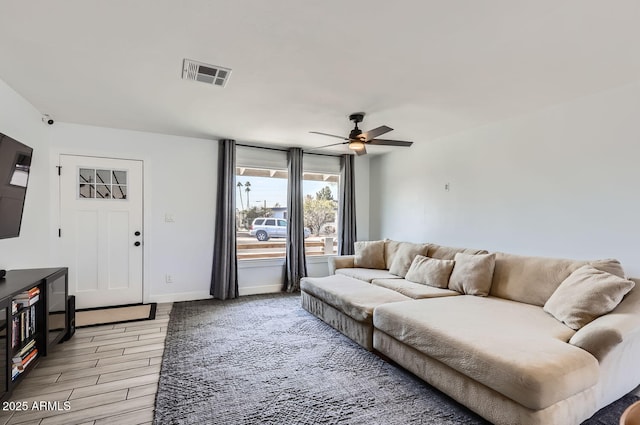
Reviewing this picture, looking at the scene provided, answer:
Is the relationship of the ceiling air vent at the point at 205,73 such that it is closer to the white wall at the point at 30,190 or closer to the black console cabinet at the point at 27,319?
the white wall at the point at 30,190

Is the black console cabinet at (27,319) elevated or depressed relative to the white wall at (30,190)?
depressed

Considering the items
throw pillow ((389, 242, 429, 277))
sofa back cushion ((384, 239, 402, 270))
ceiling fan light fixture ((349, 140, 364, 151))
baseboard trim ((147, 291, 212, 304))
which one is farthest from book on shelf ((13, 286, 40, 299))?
sofa back cushion ((384, 239, 402, 270))

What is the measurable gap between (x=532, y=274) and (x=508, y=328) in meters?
1.04

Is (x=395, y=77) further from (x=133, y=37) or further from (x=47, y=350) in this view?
(x=47, y=350)

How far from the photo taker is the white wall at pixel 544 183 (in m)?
2.78

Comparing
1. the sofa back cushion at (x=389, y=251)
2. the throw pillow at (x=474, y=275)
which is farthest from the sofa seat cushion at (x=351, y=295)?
the sofa back cushion at (x=389, y=251)

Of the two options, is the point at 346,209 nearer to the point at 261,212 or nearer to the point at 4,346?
the point at 261,212

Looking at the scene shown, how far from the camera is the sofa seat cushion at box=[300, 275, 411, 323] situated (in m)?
3.06

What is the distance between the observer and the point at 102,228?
4.23m

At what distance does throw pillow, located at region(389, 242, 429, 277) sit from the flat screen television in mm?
4068

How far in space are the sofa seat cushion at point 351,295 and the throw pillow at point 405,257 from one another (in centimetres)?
65

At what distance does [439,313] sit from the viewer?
2.63 meters

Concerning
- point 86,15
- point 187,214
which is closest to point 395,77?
point 86,15

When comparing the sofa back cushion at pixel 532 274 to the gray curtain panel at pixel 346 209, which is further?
the gray curtain panel at pixel 346 209
